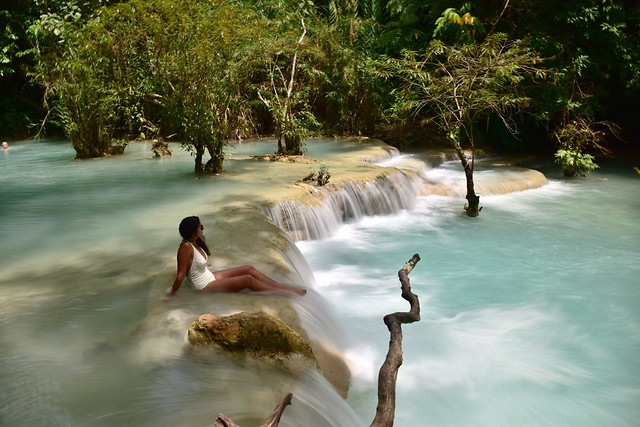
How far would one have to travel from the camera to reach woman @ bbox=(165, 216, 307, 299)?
14.6ft

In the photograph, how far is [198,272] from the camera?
4.55 meters

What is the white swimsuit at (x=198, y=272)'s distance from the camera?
452 centimetres

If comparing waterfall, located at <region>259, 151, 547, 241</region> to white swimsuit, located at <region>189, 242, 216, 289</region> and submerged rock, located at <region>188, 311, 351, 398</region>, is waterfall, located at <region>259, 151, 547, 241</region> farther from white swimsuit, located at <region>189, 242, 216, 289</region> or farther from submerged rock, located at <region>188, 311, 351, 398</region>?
submerged rock, located at <region>188, 311, 351, 398</region>

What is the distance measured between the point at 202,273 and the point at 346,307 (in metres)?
2.33

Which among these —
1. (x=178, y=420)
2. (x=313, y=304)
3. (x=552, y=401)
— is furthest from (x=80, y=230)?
(x=552, y=401)

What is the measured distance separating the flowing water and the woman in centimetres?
17

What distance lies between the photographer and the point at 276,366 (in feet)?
11.8

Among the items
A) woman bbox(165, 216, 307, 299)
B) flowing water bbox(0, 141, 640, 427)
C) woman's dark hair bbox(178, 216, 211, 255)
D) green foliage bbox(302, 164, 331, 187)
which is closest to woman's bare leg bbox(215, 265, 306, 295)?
woman bbox(165, 216, 307, 299)

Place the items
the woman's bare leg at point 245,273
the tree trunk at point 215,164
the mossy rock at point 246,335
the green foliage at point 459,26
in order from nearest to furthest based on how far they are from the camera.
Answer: the mossy rock at point 246,335
the woman's bare leg at point 245,273
the tree trunk at point 215,164
the green foliage at point 459,26

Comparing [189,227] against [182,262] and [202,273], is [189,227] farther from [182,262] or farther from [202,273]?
[202,273]

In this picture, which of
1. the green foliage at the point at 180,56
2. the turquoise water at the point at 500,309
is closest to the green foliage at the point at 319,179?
the turquoise water at the point at 500,309

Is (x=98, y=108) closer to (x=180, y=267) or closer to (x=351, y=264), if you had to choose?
(x=351, y=264)

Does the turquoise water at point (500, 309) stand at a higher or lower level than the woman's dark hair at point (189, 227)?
lower

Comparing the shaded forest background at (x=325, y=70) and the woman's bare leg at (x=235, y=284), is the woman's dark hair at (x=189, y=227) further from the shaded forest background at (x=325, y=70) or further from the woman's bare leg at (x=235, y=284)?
the shaded forest background at (x=325, y=70)
